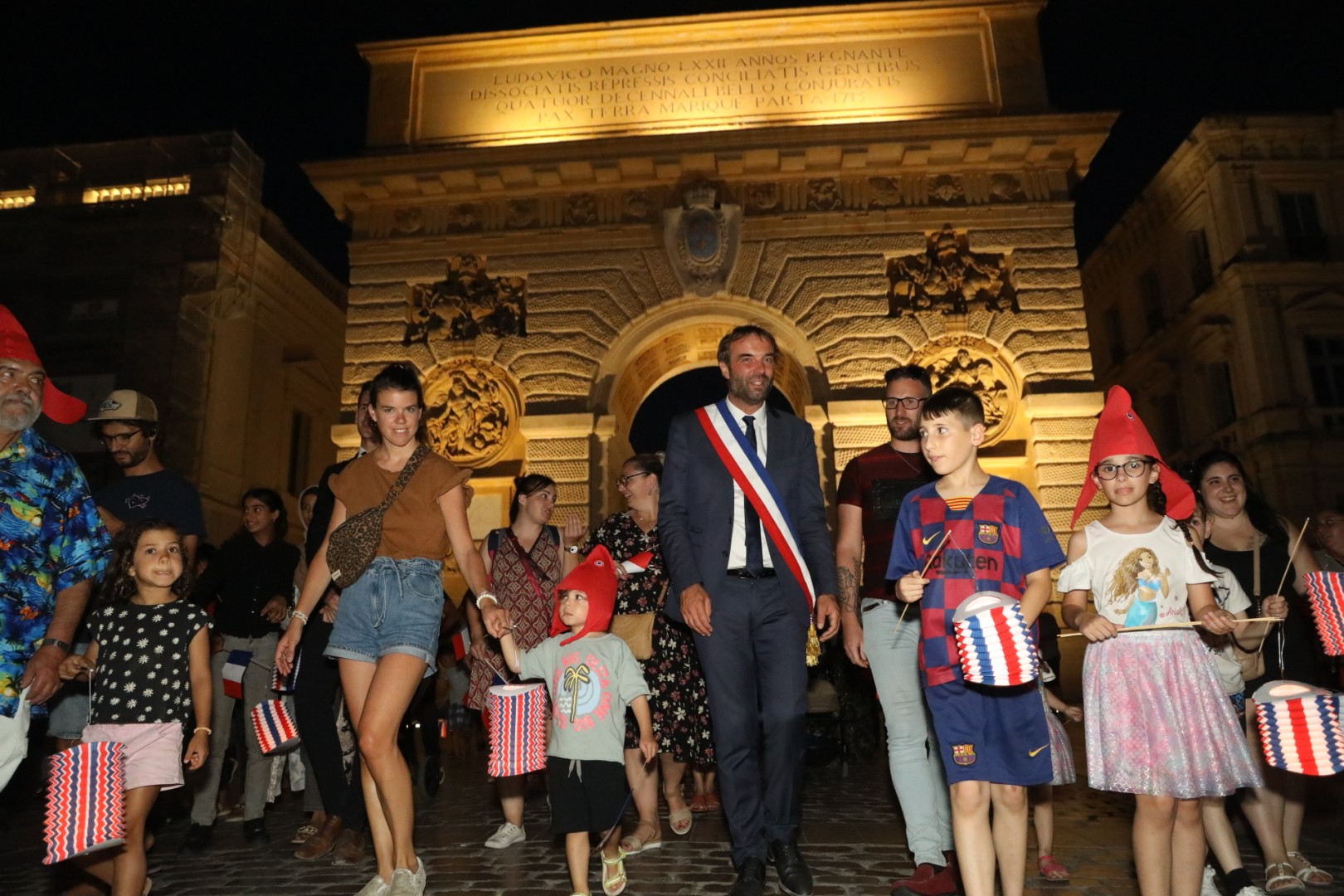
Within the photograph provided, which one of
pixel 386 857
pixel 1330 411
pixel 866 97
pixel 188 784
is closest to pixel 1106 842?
pixel 386 857

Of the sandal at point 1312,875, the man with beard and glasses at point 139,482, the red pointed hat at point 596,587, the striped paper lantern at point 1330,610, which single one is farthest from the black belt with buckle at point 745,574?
the man with beard and glasses at point 139,482

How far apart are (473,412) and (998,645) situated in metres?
12.0

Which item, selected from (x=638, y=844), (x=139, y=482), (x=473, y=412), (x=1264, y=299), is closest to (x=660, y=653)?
(x=638, y=844)

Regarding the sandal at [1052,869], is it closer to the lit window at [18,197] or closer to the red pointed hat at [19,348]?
the red pointed hat at [19,348]

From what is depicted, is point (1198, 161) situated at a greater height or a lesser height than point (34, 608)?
greater

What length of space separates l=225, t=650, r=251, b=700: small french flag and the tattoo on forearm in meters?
3.81

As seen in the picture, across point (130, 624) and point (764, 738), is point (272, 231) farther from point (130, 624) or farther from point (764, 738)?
point (764, 738)

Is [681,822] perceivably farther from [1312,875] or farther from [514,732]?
[1312,875]

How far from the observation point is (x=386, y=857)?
381 centimetres

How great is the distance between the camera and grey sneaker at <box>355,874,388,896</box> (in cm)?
373

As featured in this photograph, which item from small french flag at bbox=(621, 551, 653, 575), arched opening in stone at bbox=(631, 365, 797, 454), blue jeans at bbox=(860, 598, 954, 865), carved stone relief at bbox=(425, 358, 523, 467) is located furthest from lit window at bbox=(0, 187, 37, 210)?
arched opening in stone at bbox=(631, 365, 797, 454)

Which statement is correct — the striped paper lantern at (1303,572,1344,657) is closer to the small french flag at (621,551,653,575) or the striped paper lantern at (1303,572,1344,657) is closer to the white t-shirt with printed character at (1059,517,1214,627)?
the white t-shirt with printed character at (1059,517,1214,627)

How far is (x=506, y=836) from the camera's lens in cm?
516

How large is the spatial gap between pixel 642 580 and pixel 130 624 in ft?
8.85
